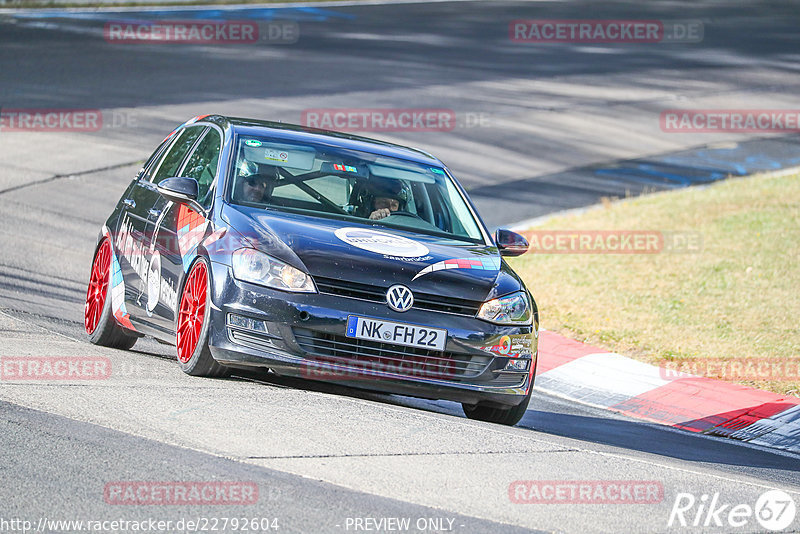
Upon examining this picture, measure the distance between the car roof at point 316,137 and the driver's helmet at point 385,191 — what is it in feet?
1.09

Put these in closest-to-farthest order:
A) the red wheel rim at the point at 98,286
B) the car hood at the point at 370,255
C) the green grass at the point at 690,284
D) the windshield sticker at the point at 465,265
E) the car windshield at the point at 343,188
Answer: the car hood at the point at 370,255 → the windshield sticker at the point at 465,265 → the car windshield at the point at 343,188 → the red wheel rim at the point at 98,286 → the green grass at the point at 690,284

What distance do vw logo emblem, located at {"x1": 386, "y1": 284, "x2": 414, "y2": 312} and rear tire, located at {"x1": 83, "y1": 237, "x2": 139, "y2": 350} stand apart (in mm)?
2458

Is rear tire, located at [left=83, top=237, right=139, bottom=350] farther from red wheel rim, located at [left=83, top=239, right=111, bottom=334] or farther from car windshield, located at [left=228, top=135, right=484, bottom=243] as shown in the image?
car windshield, located at [left=228, top=135, right=484, bottom=243]

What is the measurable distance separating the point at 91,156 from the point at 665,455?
11.8 meters

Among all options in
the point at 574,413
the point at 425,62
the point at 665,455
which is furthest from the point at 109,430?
the point at 425,62

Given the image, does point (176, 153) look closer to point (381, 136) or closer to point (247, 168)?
point (247, 168)

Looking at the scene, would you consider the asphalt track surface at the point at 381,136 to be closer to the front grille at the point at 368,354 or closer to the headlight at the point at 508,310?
the front grille at the point at 368,354

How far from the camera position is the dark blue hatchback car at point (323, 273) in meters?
6.66

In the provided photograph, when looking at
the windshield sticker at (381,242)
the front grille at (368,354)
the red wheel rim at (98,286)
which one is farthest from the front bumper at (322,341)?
the red wheel rim at (98,286)

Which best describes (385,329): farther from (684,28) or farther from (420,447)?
(684,28)

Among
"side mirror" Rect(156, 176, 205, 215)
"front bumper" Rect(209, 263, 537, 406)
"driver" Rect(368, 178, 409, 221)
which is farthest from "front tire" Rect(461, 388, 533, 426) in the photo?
"side mirror" Rect(156, 176, 205, 215)

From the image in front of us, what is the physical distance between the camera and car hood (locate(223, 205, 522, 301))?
6727mm

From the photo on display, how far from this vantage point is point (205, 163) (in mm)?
8008

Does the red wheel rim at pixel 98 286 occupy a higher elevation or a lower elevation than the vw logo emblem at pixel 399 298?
lower
